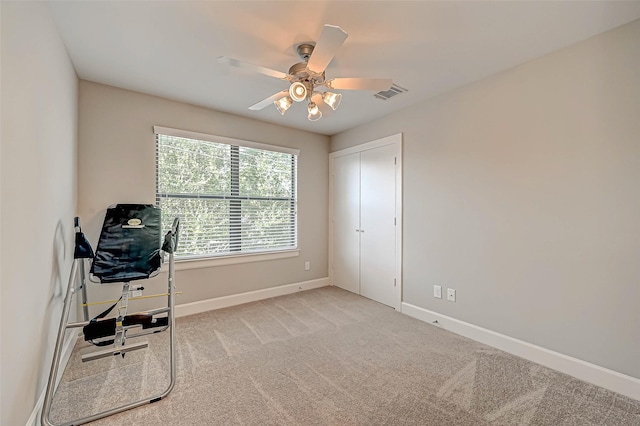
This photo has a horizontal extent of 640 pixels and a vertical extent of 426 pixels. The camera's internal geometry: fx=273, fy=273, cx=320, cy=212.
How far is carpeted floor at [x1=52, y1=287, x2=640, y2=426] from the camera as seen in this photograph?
1661 mm

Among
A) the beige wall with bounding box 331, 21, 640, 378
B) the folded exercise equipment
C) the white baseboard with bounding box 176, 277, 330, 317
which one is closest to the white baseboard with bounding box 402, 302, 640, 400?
the beige wall with bounding box 331, 21, 640, 378

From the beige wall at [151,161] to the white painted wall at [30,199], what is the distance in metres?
0.68

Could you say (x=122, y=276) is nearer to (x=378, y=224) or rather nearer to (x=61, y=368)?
(x=61, y=368)

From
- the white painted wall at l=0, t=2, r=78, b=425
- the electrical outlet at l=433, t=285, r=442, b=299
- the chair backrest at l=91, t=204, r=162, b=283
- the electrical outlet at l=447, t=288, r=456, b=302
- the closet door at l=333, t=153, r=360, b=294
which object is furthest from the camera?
the closet door at l=333, t=153, r=360, b=294

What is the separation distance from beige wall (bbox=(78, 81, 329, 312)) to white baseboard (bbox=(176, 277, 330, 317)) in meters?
0.06

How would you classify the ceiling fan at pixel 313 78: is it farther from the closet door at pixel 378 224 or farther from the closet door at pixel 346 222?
the closet door at pixel 346 222

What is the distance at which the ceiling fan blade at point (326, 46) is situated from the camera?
147cm

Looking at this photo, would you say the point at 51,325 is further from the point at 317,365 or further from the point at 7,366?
the point at 317,365

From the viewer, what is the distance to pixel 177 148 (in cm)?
321

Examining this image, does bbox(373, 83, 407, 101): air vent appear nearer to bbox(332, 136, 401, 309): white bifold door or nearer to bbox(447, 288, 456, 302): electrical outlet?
bbox(332, 136, 401, 309): white bifold door

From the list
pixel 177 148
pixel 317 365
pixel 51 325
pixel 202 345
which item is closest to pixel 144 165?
pixel 177 148

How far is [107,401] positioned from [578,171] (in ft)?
12.2

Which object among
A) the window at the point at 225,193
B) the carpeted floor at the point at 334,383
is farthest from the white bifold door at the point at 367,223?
the carpeted floor at the point at 334,383

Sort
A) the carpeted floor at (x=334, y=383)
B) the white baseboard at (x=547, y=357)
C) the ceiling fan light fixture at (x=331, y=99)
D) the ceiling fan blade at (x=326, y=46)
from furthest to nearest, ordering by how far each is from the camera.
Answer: the ceiling fan light fixture at (x=331, y=99) → the white baseboard at (x=547, y=357) → the carpeted floor at (x=334, y=383) → the ceiling fan blade at (x=326, y=46)
